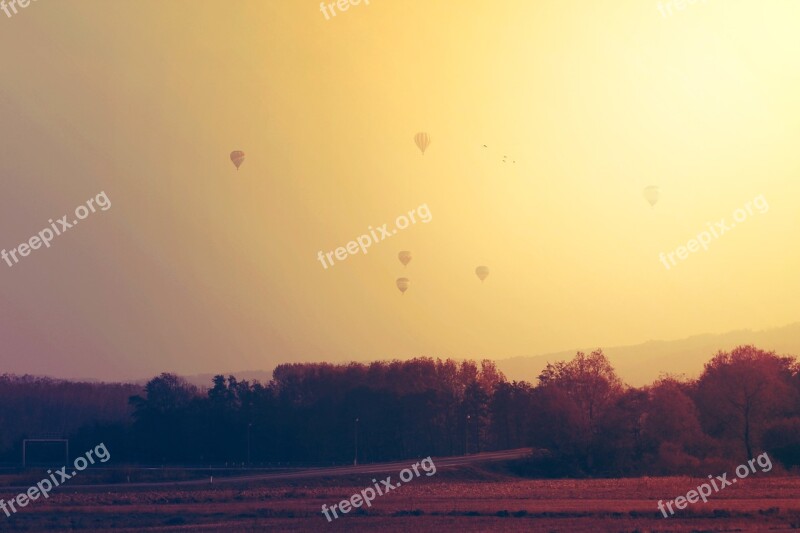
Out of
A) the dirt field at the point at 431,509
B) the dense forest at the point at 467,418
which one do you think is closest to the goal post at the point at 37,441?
the dense forest at the point at 467,418

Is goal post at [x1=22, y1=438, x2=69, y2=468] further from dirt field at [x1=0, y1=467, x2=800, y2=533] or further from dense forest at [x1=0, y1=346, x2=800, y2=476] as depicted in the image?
dirt field at [x1=0, y1=467, x2=800, y2=533]

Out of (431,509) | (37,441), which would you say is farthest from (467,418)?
(431,509)

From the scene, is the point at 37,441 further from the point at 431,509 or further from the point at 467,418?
the point at 431,509

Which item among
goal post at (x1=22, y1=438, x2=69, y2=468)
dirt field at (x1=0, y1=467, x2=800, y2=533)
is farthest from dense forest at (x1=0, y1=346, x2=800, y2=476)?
dirt field at (x1=0, y1=467, x2=800, y2=533)

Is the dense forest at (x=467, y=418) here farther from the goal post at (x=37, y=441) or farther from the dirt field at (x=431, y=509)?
the dirt field at (x=431, y=509)

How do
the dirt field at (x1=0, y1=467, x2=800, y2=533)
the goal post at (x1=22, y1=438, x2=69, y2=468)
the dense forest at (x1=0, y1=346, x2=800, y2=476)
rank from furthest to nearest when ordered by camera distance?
the goal post at (x1=22, y1=438, x2=69, y2=468), the dense forest at (x1=0, y1=346, x2=800, y2=476), the dirt field at (x1=0, y1=467, x2=800, y2=533)

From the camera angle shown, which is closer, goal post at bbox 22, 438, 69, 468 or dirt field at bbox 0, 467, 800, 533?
dirt field at bbox 0, 467, 800, 533
